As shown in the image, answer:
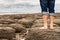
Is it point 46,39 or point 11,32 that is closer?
point 46,39

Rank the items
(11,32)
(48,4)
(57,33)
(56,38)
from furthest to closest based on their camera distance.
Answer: (11,32)
(48,4)
(57,33)
(56,38)

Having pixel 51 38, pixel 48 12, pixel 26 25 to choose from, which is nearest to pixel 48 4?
pixel 48 12

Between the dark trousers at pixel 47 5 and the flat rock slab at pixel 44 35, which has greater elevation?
the dark trousers at pixel 47 5

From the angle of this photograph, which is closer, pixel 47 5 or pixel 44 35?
pixel 44 35

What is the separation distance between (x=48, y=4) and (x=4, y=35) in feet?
2.87

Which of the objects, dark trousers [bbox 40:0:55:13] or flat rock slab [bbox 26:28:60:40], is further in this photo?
dark trousers [bbox 40:0:55:13]

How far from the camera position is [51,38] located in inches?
121

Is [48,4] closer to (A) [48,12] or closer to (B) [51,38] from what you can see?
(A) [48,12]

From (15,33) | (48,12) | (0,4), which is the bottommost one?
(0,4)

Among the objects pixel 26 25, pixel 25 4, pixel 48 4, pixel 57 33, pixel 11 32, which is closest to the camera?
pixel 57 33

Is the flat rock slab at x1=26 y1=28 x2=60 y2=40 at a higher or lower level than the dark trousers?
lower

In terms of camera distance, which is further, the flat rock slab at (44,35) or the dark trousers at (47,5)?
the dark trousers at (47,5)

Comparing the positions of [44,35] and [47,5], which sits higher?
[47,5]

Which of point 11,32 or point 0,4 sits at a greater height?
point 11,32
